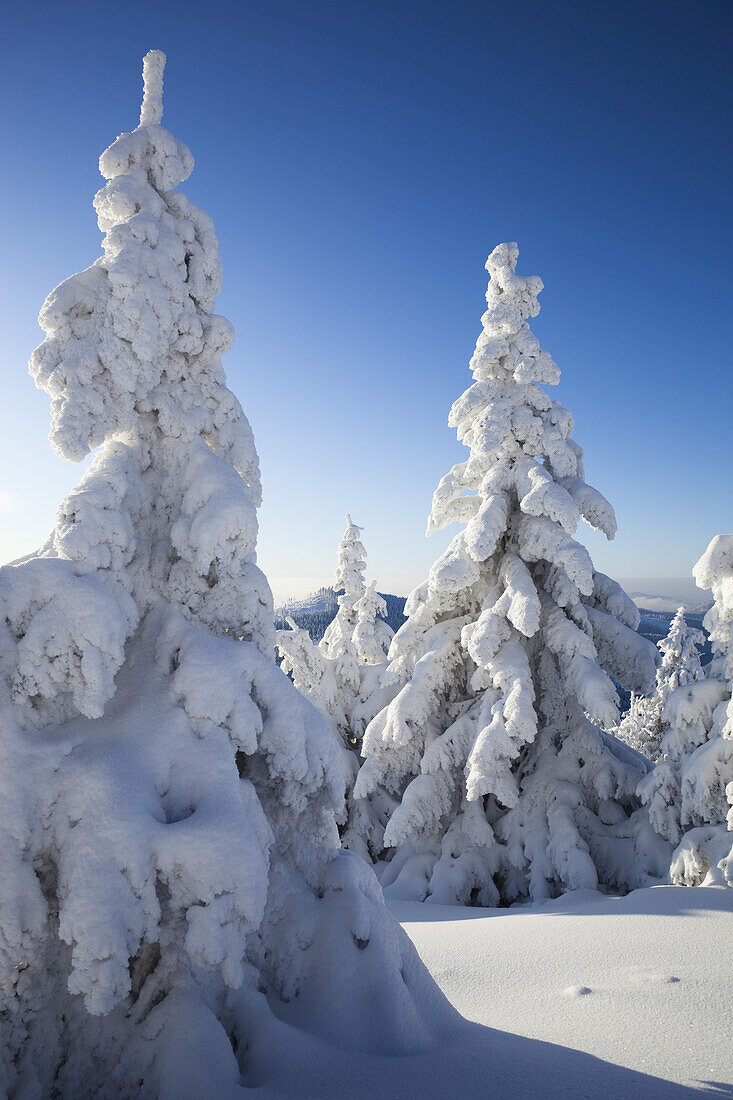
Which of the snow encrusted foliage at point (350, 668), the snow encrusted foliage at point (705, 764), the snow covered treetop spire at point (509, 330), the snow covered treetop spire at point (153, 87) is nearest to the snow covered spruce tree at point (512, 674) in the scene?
the snow covered treetop spire at point (509, 330)

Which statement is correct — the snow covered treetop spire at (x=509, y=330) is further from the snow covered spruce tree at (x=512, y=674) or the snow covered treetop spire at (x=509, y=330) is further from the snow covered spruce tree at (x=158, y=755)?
the snow covered spruce tree at (x=158, y=755)

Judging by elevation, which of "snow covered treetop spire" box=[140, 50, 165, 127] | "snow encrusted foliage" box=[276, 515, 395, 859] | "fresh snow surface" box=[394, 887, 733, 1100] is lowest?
"fresh snow surface" box=[394, 887, 733, 1100]

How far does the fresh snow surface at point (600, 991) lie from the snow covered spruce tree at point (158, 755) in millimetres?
874

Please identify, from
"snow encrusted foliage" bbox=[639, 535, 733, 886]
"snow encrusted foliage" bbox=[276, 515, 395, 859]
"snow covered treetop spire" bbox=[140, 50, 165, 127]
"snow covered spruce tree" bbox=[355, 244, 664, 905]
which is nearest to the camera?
"snow covered treetop spire" bbox=[140, 50, 165, 127]

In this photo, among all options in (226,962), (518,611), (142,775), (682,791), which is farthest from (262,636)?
(682,791)

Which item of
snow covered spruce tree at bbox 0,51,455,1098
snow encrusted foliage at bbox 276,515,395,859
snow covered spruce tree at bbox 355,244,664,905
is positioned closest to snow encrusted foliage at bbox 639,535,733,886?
snow covered spruce tree at bbox 355,244,664,905

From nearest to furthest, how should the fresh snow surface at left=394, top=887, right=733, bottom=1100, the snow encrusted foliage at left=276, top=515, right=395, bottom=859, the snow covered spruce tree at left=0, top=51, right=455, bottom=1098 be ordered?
the snow covered spruce tree at left=0, top=51, right=455, bottom=1098 → the fresh snow surface at left=394, top=887, right=733, bottom=1100 → the snow encrusted foliage at left=276, top=515, right=395, bottom=859

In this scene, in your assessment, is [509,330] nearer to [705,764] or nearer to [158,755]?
[705,764]

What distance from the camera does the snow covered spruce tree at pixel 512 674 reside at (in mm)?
10969

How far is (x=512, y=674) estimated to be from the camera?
36.6 feet

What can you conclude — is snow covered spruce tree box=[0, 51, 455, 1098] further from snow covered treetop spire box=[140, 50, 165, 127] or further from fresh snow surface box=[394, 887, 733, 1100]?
fresh snow surface box=[394, 887, 733, 1100]

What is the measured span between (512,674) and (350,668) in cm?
954

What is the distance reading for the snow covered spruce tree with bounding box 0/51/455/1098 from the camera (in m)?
3.69

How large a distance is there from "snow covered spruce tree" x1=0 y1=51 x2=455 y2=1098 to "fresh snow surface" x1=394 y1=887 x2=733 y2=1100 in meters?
0.87
